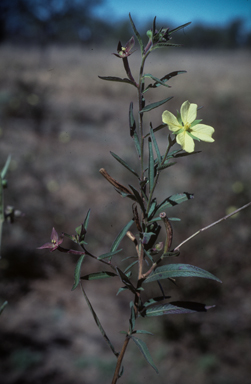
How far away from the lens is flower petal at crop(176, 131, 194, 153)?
0.42 m

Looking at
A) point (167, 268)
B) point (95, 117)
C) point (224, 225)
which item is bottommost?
point (95, 117)

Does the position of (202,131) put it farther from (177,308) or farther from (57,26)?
(57,26)

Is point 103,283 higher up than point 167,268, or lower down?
lower down

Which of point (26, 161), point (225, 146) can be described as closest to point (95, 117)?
point (26, 161)

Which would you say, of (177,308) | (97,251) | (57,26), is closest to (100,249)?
(97,251)

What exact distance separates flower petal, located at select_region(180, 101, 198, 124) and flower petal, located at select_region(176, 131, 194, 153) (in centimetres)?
3

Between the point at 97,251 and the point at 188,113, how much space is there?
2.32m

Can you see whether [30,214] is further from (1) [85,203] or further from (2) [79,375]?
(2) [79,375]

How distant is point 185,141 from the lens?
430mm

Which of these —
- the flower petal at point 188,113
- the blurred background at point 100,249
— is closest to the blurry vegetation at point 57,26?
the blurred background at point 100,249

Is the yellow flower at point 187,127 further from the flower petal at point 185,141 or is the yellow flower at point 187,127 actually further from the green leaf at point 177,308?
the green leaf at point 177,308

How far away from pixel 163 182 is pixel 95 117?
3437mm

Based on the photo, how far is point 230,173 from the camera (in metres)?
3.15

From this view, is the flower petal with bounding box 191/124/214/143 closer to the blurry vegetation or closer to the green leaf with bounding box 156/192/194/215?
the green leaf with bounding box 156/192/194/215
